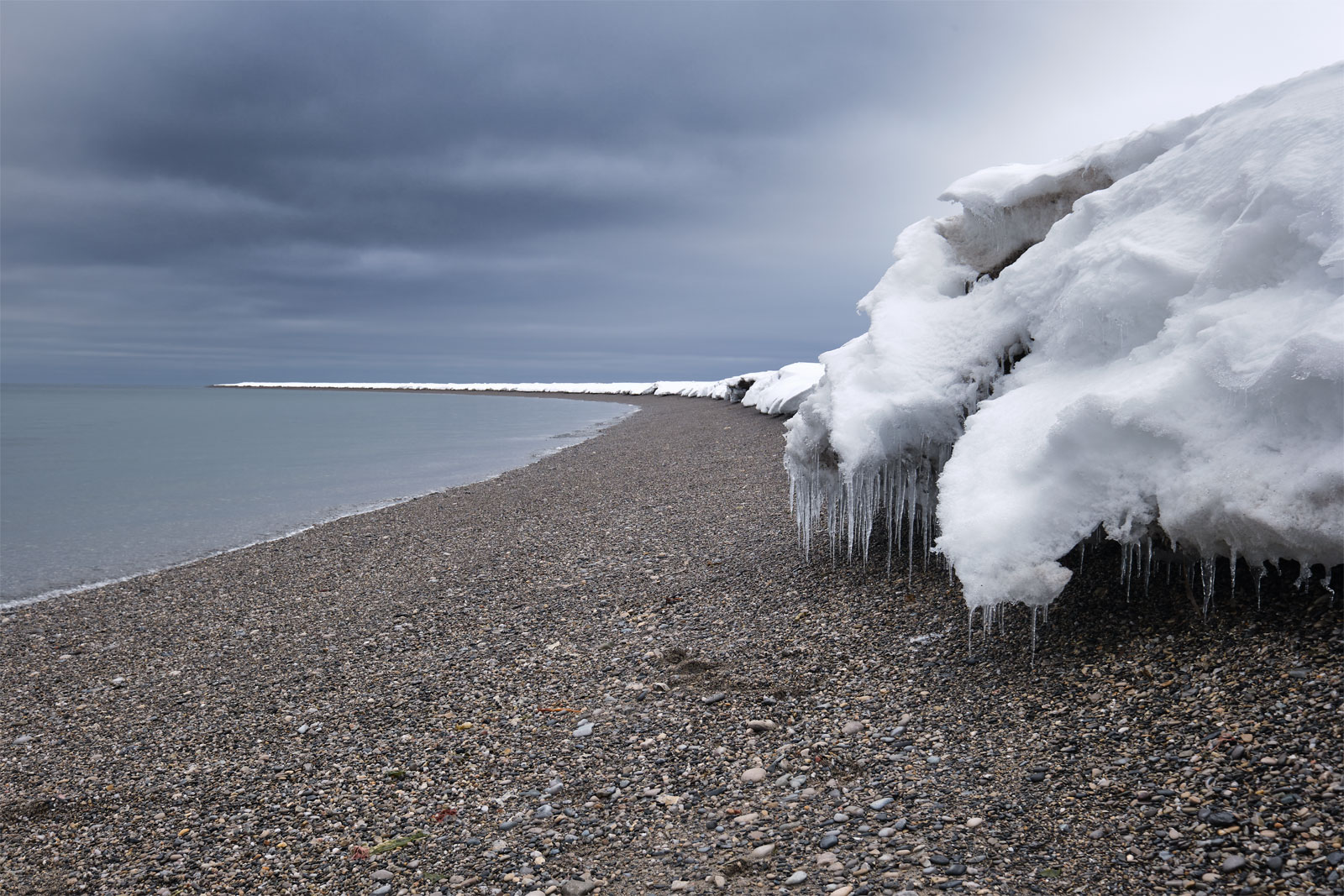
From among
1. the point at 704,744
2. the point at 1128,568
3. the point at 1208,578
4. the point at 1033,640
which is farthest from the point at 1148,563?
the point at 704,744

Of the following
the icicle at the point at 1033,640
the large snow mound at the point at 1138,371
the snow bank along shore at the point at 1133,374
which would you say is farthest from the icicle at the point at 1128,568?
the icicle at the point at 1033,640

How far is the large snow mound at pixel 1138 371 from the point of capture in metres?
4.06

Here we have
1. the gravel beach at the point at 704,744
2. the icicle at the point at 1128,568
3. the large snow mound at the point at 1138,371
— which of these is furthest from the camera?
the icicle at the point at 1128,568

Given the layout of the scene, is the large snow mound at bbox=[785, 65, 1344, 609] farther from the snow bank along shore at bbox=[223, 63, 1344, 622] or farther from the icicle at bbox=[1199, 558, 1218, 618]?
the icicle at bbox=[1199, 558, 1218, 618]

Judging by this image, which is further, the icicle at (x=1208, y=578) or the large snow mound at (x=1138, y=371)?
the icicle at (x=1208, y=578)

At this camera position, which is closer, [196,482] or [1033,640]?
[1033,640]

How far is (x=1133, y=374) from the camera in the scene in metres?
5.08

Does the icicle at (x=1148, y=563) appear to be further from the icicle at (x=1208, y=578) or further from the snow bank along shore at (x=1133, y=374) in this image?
the icicle at (x=1208, y=578)

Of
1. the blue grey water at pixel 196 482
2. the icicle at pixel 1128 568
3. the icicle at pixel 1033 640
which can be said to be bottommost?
the blue grey water at pixel 196 482

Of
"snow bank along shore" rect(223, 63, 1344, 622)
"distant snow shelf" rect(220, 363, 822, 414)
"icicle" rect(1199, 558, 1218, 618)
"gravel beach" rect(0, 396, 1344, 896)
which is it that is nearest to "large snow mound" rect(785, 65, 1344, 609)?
"snow bank along shore" rect(223, 63, 1344, 622)

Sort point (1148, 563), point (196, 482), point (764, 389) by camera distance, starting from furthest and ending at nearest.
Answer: point (764, 389) → point (196, 482) → point (1148, 563)

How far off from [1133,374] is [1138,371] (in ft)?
0.12

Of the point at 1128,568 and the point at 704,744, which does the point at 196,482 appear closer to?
the point at 704,744

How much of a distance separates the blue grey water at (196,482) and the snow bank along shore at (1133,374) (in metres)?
12.4
